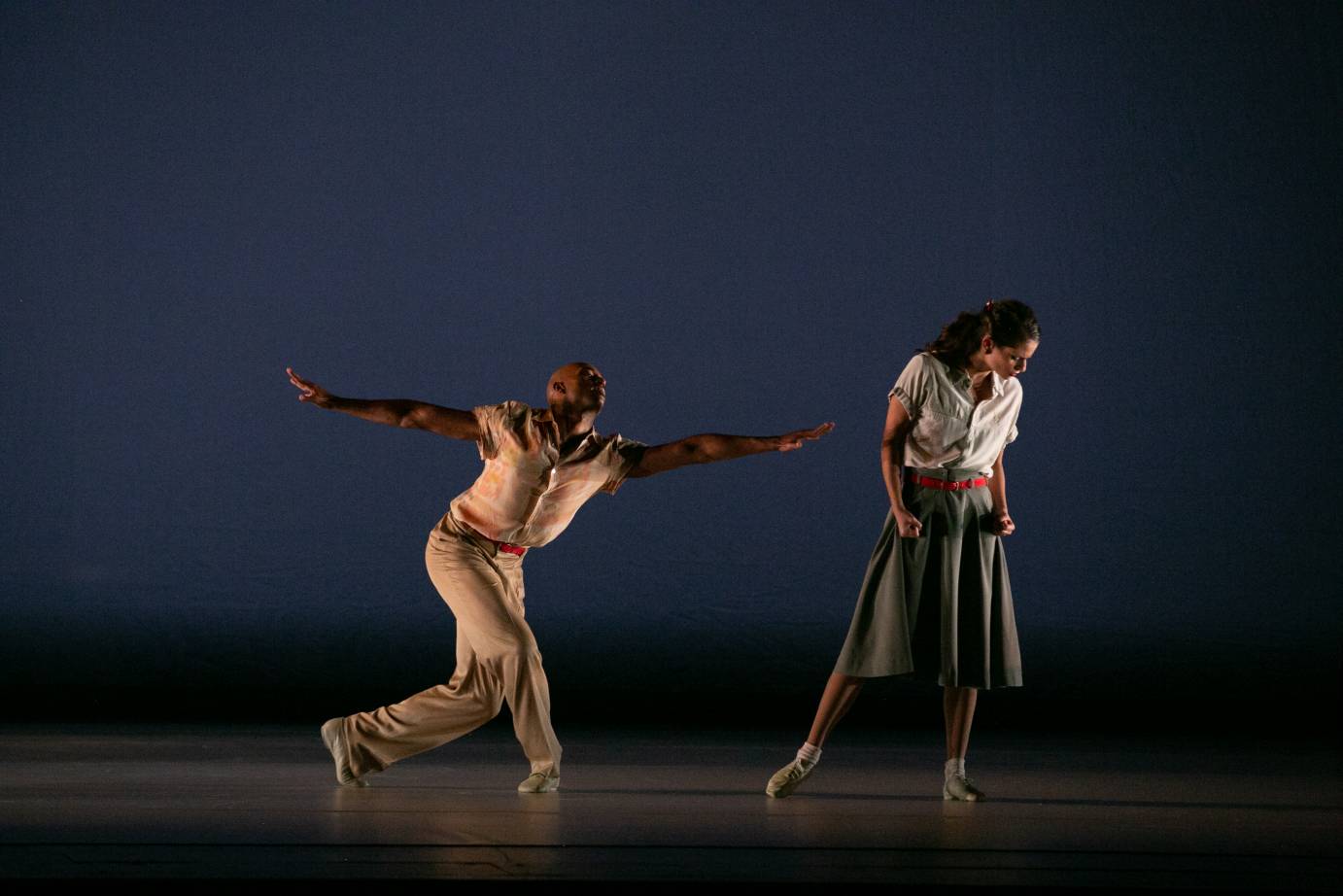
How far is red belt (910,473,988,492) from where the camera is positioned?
4.14 m

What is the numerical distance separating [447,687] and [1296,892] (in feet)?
7.09

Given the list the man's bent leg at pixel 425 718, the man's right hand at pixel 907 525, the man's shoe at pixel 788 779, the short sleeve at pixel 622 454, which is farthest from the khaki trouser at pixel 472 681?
the man's right hand at pixel 907 525

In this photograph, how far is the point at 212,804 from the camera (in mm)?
3812

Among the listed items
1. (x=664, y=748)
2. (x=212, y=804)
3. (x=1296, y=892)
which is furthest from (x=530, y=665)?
(x=1296, y=892)

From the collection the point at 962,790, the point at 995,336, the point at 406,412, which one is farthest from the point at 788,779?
the point at 406,412

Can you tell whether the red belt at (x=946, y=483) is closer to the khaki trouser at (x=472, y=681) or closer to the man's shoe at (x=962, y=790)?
the man's shoe at (x=962, y=790)

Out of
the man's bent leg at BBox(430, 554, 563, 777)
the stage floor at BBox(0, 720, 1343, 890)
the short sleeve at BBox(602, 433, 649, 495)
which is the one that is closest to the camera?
the stage floor at BBox(0, 720, 1343, 890)

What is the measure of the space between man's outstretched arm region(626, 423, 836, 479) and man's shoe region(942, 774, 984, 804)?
0.89 metres

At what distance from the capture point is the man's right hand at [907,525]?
13.4 feet

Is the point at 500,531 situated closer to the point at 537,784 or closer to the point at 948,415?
the point at 537,784

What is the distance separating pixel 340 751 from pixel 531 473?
2.73 ft

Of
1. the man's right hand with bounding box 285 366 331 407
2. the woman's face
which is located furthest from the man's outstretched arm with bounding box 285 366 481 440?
the woman's face

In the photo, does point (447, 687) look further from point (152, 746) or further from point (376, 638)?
point (376, 638)

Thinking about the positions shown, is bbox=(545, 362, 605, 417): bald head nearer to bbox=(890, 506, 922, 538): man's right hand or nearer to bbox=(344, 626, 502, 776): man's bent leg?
bbox=(344, 626, 502, 776): man's bent leg
